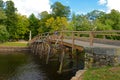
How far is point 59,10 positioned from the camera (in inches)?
2389

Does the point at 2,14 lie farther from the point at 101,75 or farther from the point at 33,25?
the point at 101,75

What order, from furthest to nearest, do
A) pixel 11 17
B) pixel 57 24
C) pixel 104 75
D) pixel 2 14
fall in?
1. pixel 11 17
2. pixel 57 24
3. pixel 2 14
4. pixel 104 75

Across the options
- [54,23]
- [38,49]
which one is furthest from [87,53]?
[54,23]

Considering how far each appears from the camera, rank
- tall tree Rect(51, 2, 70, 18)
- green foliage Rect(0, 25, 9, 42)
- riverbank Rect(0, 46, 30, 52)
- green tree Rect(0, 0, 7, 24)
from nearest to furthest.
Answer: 1. riverbank Rect(0, 46, 30, 52)
2. green foliage Rect(0, 25, 9, 42)
3. green tree Rect(0, 0, 7, 24)
4. tall tree Rect(51, 2, 70, 18)

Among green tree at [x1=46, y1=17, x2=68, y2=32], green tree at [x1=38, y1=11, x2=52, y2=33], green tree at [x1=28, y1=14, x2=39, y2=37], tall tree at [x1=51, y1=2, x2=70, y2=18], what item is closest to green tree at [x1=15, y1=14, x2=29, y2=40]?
green tree at [x1=28, y1=14, x2=39, y2=37]

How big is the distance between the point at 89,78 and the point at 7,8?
4653 centimetres

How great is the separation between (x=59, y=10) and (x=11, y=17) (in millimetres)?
14515

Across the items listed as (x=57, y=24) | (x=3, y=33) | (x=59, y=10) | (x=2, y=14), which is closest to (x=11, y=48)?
(x=3, y=33)

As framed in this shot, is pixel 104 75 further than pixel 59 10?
No

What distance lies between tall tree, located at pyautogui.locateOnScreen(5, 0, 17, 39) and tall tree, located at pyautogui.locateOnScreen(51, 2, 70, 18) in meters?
12.1

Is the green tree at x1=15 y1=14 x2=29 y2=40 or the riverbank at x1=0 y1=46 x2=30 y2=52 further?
the green tree at x1=15 y1=14 x2=29 y2=40

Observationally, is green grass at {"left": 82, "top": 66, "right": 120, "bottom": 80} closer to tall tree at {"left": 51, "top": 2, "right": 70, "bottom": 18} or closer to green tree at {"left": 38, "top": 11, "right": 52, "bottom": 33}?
green tree at {"left": 38, "top": 11, "right": 52, "bottom": 33}

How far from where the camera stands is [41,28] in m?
56.4

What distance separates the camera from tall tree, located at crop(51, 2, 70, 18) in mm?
60562
